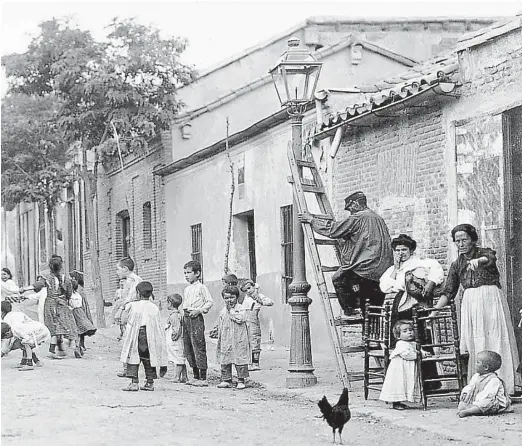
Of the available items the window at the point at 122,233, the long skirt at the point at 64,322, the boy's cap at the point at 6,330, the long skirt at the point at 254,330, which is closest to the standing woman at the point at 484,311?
the long skirt at the point at 254,330

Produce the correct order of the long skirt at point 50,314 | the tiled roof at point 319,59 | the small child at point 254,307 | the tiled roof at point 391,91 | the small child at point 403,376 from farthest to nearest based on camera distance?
the tiled roof at point 319,59 < the long skirt at point 50,314 < the small child at point 254,307 < the tiled roof at point 391,91 < the small child at point 403,376

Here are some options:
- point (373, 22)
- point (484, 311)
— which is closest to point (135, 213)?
point (373, 22)

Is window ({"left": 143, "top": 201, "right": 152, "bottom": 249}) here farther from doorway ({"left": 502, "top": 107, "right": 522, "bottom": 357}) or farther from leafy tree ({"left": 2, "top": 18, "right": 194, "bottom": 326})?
doorway ({"left": 502, "top": 107, "right": 522, "bottom": 357})

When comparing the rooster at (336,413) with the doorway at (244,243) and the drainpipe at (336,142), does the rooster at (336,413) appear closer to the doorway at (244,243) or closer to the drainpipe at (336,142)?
the drainpipe at (336,142)

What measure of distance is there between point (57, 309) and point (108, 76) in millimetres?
7404

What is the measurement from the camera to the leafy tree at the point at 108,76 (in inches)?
802

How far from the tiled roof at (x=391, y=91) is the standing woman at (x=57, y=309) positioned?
14.4 ft

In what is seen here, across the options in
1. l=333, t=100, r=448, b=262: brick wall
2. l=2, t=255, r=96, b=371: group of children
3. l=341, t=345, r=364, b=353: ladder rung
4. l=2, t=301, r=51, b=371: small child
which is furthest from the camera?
l=2, t=255, r=96, b=371: group of children

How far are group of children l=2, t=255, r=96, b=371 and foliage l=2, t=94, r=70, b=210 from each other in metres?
10.6

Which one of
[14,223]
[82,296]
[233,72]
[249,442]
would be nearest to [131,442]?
[249,442]

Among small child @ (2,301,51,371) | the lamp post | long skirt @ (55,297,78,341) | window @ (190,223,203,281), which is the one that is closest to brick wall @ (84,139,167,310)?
window @ (190,223,203,281)

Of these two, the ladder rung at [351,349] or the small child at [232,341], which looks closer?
the ladder rung at [351,349]

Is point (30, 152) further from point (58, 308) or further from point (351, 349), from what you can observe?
point (351, 349)

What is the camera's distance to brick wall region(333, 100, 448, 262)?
37.2 ft
